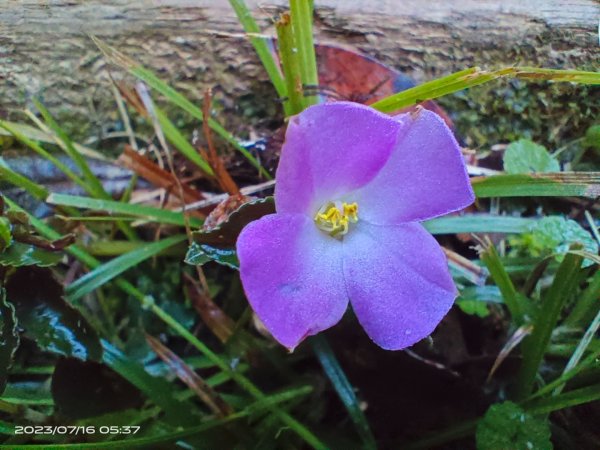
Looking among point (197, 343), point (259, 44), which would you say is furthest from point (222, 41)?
point (197, 343)

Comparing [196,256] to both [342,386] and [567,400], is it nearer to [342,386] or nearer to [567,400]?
[342,386]

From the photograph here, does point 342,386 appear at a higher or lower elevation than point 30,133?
lower

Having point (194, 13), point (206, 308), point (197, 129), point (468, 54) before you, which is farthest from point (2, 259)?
point (468, 54)

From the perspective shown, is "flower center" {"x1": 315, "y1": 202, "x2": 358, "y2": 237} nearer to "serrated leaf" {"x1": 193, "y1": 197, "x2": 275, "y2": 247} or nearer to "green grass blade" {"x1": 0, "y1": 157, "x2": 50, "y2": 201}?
"serrated leaf" {"x1": 193, "y1": 197, "x2": 275, "y2": 247}

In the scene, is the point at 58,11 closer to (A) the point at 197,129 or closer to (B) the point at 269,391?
(A) the point at 197,129

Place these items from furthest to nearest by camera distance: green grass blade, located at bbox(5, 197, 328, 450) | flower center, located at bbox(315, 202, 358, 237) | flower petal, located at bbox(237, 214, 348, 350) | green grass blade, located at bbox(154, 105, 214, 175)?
green grass blade, located at bbox(154, 105, 214, 175)
green grass blade, located at bbox(5, 197, 328, 450)
flower center, located at bbox(315, 202, 358, 237)
flower petal, located at bbox(237, 214, 348, 350)

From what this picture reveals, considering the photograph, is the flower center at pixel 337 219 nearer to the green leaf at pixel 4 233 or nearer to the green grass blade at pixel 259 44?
the green grass blade at pixel 259 44

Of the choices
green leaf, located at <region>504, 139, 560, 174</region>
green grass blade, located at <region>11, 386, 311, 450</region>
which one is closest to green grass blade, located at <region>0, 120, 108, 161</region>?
green grass blade, located at <region>11, 386, 311, 450</region>
